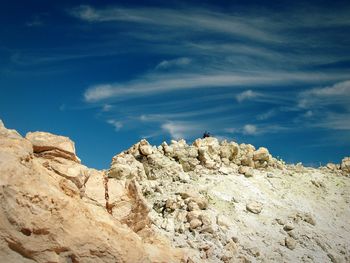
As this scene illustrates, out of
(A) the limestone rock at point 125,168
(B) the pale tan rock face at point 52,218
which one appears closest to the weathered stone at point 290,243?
(A) the limestone rock at point 125,168

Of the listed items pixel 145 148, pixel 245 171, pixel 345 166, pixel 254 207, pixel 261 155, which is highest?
pixel 345 166

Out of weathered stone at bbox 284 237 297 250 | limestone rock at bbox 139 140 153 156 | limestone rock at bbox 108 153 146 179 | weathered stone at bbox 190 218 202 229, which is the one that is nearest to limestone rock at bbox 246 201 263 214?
weathered stone at bbox 284 237 297 250

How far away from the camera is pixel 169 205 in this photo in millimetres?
20734

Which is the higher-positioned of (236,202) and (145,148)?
(145,148)

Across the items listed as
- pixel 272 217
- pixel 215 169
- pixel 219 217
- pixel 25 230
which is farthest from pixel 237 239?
pixel 25 230

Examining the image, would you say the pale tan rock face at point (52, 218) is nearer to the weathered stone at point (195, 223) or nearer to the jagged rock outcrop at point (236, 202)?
the weathered stone at point (195, 223)

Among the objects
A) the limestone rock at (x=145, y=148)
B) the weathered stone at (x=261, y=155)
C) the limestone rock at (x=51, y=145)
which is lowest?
the limestone rock at (x=51, y=145)

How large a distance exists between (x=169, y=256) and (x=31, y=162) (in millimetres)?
5442

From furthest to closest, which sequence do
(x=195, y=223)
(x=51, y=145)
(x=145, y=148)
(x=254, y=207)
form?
(x=145, y=148) → (x=254, y=207) → (x=195, y=223) → (x=51, y=145)

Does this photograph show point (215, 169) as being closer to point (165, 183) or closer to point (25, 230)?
point (165, 183)

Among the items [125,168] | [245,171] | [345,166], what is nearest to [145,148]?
[125,168]

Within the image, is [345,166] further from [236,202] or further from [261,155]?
[236,202]

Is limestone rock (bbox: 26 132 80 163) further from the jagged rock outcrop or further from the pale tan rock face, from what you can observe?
the jagged rock outcrop

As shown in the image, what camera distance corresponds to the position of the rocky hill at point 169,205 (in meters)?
11.5
